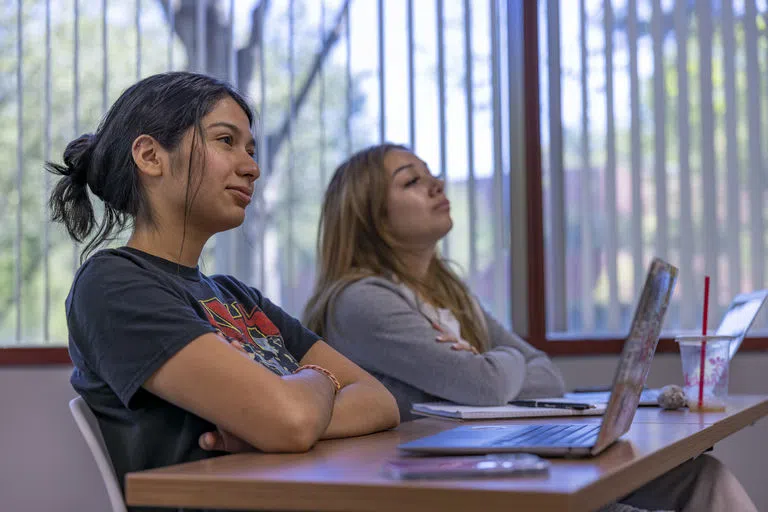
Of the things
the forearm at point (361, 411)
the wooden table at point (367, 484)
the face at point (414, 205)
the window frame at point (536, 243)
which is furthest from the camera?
the window frame at point (536, 243)

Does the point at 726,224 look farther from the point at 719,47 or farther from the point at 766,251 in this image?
the point at 719,47

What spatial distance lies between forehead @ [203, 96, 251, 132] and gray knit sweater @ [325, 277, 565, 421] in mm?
641

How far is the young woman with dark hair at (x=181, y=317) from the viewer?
1.25m

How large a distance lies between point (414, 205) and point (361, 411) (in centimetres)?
109

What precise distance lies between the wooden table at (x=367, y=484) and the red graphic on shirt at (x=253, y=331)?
0.89 feet

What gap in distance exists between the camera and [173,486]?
1.01 meters

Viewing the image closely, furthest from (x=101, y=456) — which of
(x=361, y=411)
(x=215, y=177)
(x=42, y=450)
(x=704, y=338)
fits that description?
(x=42, y=450)

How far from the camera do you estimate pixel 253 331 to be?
1666mm

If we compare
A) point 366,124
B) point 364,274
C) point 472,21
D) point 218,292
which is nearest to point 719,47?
point 472,21

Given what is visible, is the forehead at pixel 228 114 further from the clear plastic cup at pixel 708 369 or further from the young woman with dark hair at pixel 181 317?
the clear plastic cup at pixel 708 369

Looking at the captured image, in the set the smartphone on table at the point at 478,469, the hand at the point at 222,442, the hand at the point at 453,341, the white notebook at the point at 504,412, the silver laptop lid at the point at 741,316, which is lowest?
the white notebook at the point at 504,412

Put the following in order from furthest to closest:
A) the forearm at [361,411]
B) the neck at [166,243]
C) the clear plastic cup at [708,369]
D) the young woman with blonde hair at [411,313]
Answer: the young woman with blonde hair at [411,313] → the clear plastic cup at [708,369] → the neck at [166,243] → the forearm at [361,411]

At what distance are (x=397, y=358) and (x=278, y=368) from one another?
66cm

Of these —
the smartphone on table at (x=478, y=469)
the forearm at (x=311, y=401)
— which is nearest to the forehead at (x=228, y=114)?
the forearm at (x=311, y=401)
